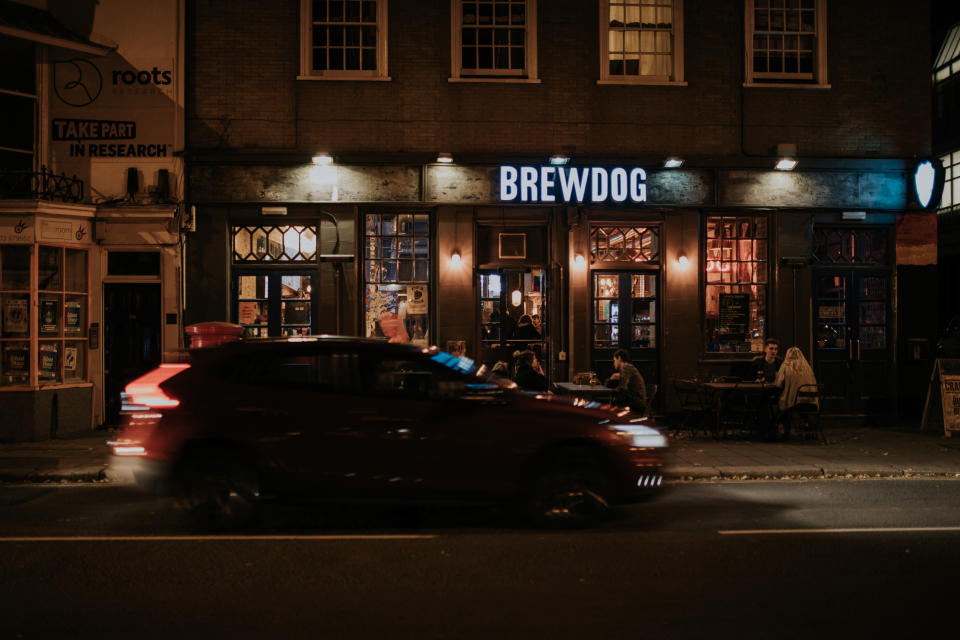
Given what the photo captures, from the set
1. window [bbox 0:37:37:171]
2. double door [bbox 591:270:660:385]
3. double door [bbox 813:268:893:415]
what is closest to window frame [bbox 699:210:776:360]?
double door [bbox 591:270:660:385]

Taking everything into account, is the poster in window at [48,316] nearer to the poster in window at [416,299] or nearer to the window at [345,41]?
Result: the window at [345,41]

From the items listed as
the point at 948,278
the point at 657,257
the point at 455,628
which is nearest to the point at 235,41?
the point at 657,257

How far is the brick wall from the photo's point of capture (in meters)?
14.1

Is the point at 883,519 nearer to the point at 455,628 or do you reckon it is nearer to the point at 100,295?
the point at 455,628

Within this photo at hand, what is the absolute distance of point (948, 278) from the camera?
25859 mm

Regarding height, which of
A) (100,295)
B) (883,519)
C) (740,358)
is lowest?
(883,519)

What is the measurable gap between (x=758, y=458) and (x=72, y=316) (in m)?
11.2

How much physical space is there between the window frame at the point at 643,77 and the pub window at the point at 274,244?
598 cm

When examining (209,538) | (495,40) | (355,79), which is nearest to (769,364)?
(495,40)

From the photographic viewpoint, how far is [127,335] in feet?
45.6

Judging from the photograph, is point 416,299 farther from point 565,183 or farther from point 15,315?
point 15,315

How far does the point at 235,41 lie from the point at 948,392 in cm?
1354

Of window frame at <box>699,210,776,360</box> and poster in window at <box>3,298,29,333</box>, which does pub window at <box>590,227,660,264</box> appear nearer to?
window frame at <box>699,210,776,360</box>

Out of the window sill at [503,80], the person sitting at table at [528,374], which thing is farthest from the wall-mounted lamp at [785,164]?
the person sitting at table at [528,374]
